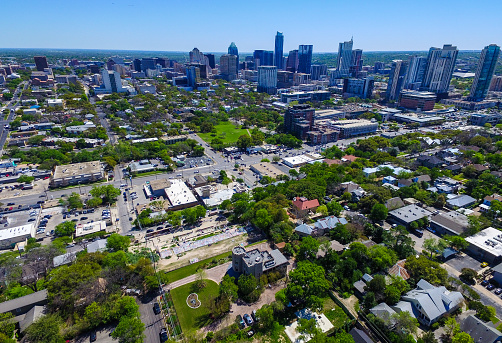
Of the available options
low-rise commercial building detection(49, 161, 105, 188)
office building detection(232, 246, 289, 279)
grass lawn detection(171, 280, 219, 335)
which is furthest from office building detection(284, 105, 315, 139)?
grass lawn detection(171, 280, 219, 335)

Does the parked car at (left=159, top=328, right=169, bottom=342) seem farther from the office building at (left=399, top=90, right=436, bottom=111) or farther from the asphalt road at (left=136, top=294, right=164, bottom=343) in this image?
the office building at (left=399, top=90, right=436, bottom=111)

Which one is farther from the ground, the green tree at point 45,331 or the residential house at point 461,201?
the residential house at point 461,201

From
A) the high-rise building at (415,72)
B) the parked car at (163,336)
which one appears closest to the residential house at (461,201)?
the parked car at (163,336)

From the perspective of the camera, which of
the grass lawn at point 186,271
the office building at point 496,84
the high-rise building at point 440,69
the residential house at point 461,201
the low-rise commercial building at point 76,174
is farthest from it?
the office building at point 496,84

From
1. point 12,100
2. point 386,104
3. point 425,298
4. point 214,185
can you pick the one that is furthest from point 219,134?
point 12,100

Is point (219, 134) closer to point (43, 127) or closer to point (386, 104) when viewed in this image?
point (43, 127)

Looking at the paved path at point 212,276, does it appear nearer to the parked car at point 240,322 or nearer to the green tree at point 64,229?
the parked car at point 240,322
